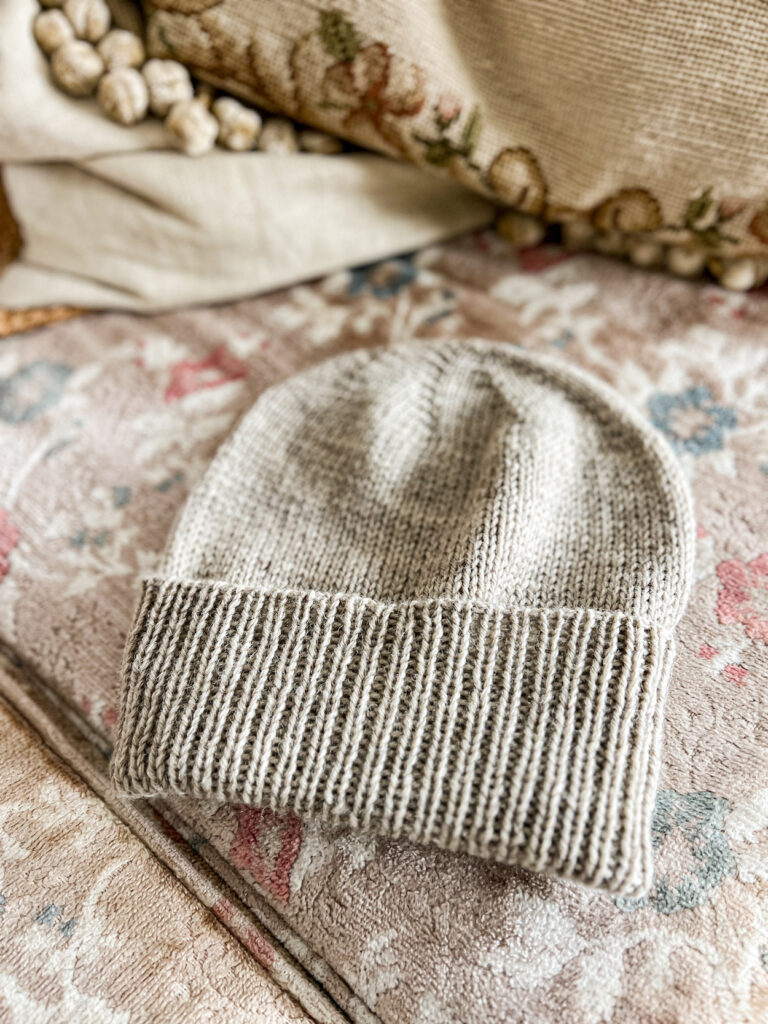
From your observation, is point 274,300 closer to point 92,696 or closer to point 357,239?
point 357,239

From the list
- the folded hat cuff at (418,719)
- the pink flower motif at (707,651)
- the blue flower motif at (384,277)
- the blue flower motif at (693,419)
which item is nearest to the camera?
the folded hat cuff at (418,719)

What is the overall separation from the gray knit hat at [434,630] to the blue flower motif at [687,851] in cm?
4

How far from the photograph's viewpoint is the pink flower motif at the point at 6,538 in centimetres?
60

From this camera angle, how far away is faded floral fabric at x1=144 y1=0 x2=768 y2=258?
616mm

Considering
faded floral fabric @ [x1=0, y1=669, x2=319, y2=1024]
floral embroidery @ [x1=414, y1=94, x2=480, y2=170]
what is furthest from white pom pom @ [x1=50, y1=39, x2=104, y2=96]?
faded floral fabric @ [x1=0, y1=669, x2=319, y2=1024]

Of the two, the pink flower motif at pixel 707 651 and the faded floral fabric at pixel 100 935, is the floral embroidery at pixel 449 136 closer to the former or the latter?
the pink flower motif at pixel 707 651

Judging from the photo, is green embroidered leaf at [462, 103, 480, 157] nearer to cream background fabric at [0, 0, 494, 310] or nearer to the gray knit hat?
cream background fabric at [0, 0, 494, 310]

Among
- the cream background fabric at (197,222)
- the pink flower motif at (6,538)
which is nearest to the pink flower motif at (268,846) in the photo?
the pink flower motif at (6,538)

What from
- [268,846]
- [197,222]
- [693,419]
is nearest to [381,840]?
[268,846]

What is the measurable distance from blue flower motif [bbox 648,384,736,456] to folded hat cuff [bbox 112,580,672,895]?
0.23m

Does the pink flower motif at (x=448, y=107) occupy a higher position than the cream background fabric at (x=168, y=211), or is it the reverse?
the pink flower motif at (x=448, y=107)

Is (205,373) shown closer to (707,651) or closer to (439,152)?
(439,152)

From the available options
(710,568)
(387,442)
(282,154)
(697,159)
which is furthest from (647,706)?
(282,154)

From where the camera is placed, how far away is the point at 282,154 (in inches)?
28.4
